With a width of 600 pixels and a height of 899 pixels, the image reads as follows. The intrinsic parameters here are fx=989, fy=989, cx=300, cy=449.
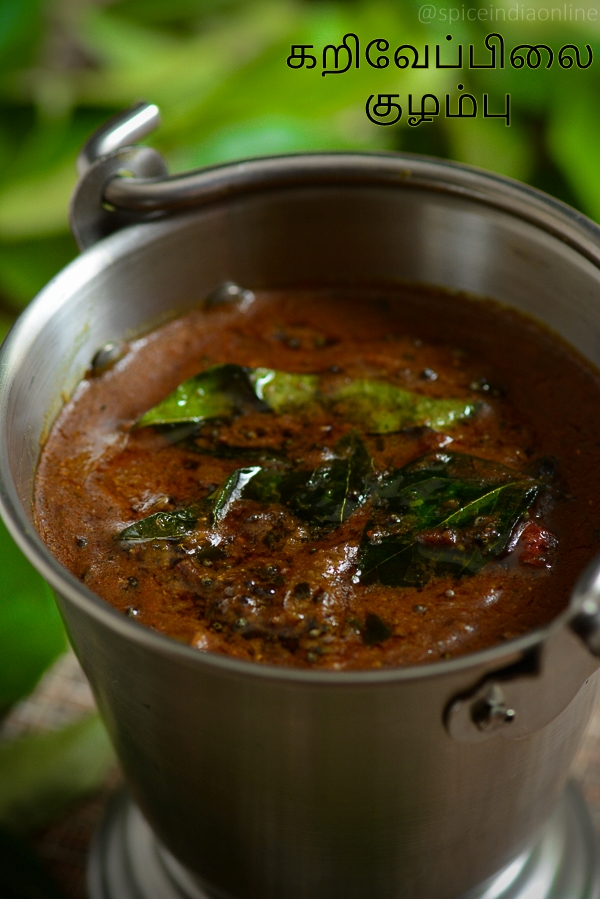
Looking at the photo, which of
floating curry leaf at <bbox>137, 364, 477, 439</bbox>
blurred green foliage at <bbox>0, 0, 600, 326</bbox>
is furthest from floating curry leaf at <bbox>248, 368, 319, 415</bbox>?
blurred green foliage at <bbox>0, 0, 600, 326</bbox>

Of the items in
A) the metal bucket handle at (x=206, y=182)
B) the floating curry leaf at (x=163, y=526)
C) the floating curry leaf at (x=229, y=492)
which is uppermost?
the metal bucket handle at (x=206, y=182)

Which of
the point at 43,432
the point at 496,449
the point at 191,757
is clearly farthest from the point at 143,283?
the point at 191,757

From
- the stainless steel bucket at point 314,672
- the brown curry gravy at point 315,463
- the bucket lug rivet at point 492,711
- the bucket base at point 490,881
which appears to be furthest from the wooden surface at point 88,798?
the bucket lug rivet at point 492,711

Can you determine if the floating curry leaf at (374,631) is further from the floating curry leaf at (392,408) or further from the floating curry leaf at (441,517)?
the floating curry leaf at (392,408)

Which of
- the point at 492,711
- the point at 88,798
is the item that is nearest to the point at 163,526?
the point at 492,711

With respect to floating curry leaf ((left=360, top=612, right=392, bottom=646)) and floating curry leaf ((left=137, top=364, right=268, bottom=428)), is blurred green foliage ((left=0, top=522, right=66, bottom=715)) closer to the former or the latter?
floating curry leaf ((left=137, top=364, right=268, bottom=428))
